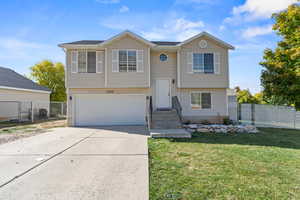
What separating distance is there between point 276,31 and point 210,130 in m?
9.43

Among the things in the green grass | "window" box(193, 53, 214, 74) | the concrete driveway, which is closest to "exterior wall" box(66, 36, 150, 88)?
"window" box(193, 53, 214, 74)

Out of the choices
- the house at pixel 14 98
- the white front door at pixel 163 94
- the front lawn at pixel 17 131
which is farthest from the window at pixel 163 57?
the house at pixel 14 98

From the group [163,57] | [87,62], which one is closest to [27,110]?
[87,62]

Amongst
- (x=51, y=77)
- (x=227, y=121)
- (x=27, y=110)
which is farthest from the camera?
(x=51, y=77)

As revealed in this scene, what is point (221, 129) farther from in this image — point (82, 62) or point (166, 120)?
point (82, 62)

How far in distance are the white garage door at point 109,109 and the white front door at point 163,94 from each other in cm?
109

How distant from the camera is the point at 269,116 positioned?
11742 mm

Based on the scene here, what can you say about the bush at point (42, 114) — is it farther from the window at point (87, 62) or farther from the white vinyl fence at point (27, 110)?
the window at point (87, 62)

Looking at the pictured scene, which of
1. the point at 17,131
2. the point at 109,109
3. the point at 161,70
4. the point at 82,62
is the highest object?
the point at 82,62

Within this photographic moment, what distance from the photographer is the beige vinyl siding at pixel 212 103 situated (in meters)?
11.9

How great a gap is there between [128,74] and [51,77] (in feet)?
71.8

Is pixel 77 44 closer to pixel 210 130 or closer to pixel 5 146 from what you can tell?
pixel 5 146

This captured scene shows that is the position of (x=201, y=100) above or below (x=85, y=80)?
below

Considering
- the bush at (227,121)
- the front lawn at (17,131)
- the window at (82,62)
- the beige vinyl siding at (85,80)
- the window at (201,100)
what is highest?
the window at (82,62)
